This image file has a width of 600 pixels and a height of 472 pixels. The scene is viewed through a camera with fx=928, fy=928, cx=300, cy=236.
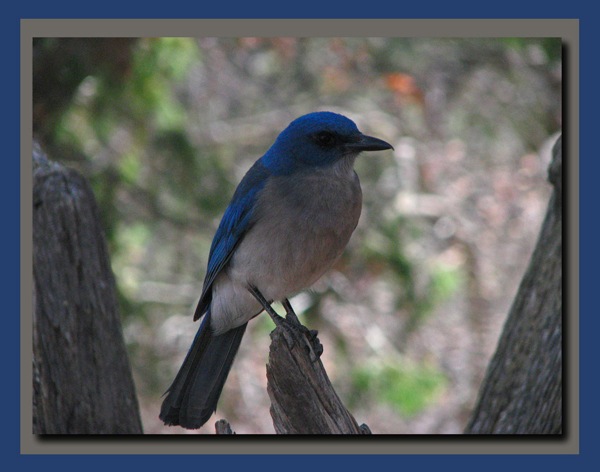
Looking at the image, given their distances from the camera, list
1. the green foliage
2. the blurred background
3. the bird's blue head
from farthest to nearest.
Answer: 1. the blurred background
2. the green foliage
3. the bird's blue head

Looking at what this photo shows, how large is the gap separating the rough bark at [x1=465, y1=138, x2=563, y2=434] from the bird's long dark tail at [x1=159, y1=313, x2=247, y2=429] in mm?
1225

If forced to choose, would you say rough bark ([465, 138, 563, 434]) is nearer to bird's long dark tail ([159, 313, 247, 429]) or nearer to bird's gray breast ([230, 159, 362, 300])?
bird's gray breast ([230, 159, 362, 300])

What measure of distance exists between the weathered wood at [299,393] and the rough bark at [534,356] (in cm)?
93

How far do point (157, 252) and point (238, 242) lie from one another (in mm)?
3026

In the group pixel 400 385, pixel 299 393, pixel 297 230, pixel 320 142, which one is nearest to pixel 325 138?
pixel 320 142

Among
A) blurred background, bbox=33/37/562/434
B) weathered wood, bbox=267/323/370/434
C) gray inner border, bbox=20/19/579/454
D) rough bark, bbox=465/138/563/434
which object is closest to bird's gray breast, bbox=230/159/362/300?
weathered wood, bbox=267/323/370/434

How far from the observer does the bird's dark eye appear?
12.9ft

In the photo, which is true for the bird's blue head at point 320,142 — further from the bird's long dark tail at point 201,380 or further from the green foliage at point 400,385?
the green foliage at point 400,385

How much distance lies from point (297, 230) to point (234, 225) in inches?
14.6

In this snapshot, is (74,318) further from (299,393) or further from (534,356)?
(534,356)

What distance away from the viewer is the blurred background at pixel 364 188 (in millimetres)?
5766

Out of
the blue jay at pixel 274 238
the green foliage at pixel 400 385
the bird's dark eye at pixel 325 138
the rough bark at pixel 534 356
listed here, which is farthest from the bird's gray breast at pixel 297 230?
the green foliage at pixel 400 385

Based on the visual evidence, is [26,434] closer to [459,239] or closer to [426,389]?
[426,389]
